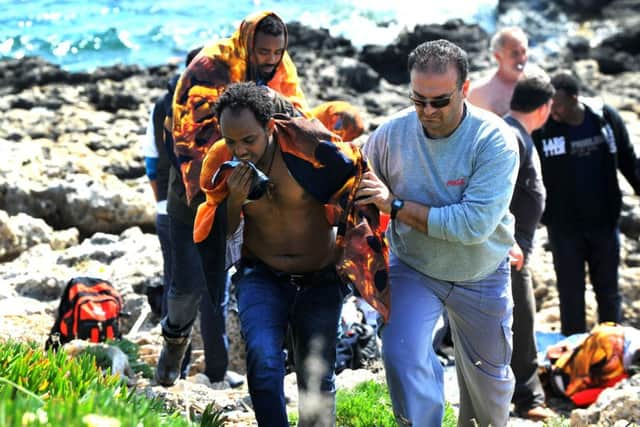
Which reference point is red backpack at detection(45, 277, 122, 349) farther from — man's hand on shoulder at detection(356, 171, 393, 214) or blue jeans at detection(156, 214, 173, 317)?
man's hand on shoulder at detection(356, 171, 393, 214)

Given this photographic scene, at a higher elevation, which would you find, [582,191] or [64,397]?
[64,397]

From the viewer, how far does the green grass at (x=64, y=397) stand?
302cm

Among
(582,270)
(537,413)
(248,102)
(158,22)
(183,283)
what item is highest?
(248,102)

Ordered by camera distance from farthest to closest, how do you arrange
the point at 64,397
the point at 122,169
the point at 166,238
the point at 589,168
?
1. the point at 122,169
2. the point at 589,168
3. the point at 166,238
4. the point at 64,397

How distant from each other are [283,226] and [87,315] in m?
3.01

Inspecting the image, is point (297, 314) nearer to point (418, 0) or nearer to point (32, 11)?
point (32, 11)

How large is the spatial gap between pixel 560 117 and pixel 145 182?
710 cm

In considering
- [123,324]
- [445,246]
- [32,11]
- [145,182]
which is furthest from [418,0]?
[445,246]

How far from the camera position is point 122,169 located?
14977 mm

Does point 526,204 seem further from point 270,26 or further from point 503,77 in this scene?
point 270,26

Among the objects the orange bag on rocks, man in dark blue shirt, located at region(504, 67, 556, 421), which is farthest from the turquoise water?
man in dark blue shirt, located at region(504, 67, 556, 421)

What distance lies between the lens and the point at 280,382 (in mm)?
4770

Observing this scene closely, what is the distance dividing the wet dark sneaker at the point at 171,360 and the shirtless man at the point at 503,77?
2.87 m

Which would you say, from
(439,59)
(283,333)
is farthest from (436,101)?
(283,333)
